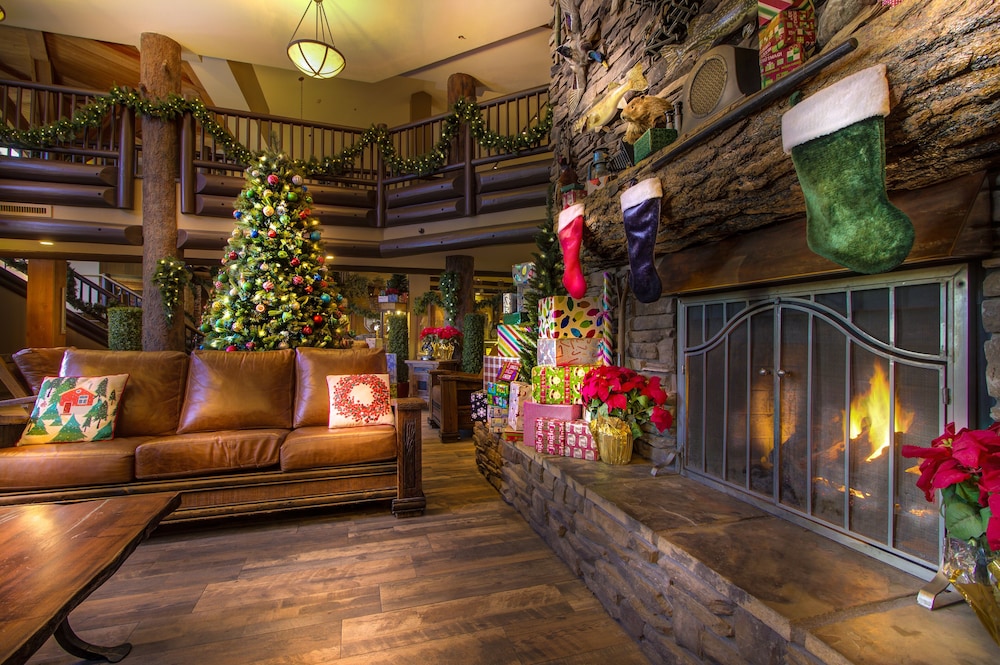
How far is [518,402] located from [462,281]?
4.71 metres

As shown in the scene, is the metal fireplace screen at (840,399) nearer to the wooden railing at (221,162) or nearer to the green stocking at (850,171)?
the green stocking at (850,171)

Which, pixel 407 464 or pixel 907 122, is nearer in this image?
pixel 907 122

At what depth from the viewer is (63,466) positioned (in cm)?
242

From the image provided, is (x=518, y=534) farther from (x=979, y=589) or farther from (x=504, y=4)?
(x=504, y=4)

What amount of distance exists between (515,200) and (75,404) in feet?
15.1

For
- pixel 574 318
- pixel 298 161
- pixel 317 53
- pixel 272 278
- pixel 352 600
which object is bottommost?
pixel 352 600

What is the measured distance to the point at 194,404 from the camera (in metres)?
3.00

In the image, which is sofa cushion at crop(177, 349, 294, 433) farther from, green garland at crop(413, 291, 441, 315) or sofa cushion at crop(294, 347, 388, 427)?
green garland at crop(413, 291, 441, 315)

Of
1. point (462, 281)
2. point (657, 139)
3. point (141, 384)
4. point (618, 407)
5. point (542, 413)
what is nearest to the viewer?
point (657, 139)

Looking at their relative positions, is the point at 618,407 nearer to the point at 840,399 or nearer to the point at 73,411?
the point at 840,399

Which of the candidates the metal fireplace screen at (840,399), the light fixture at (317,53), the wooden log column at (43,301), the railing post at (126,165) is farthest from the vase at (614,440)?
the wooden log column at (43,301)

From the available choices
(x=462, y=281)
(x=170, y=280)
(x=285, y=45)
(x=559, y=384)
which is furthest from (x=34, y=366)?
(x=462, y=281)

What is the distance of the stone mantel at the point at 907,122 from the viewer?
37.9 inches

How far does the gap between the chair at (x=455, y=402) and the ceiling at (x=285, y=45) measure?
3025 millimetres
